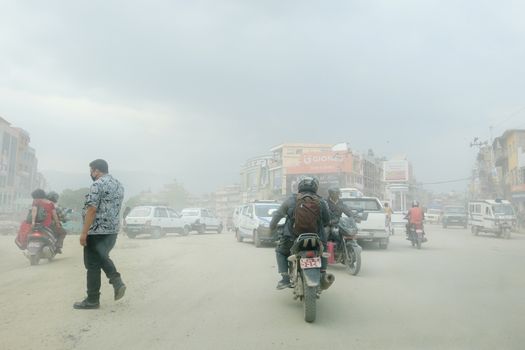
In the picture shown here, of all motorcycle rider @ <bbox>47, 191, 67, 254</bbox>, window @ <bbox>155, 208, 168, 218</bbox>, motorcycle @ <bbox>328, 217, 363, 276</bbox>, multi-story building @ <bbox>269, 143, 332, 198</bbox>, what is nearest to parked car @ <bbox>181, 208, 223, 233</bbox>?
window @ <bbox>155, 208, 168, 218</bbox>

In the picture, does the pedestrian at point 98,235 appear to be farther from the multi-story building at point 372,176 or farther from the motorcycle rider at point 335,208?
the multi-story building at point 372,176

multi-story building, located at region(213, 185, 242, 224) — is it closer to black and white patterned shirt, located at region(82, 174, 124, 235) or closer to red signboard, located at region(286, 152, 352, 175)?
red signboard, located at region(286, 152, 352, 175)

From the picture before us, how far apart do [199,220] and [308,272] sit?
21.3 meters

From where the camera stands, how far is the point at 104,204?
536 cm

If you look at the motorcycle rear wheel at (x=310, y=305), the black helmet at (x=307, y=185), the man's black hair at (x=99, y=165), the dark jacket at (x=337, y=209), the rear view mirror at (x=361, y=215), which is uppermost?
the man's black hair at (x=99, y=165)

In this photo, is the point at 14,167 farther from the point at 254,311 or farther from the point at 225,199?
the point at 225,199

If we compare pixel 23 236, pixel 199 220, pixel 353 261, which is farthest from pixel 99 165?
pixel 199 220

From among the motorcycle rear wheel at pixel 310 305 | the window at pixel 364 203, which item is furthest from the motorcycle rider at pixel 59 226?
the window at pixel 364 203

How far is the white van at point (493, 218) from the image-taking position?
874 inches

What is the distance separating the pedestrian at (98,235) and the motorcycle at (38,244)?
4.55 meters

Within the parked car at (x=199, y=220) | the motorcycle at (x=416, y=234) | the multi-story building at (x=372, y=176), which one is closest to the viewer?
the motorcycle at (x=416, y=234)

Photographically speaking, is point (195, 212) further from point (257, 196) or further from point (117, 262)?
point (257, 196)

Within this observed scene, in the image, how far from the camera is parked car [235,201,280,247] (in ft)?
48.7

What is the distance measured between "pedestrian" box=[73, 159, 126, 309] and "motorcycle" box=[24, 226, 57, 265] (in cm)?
455
